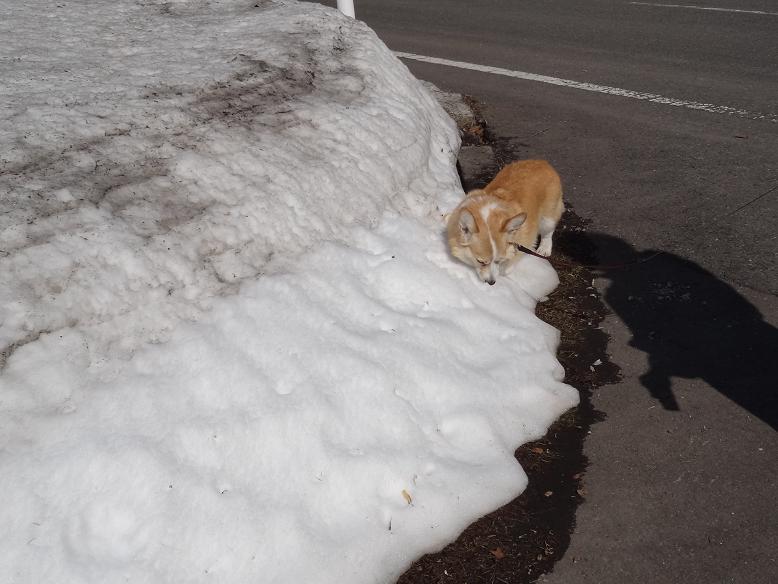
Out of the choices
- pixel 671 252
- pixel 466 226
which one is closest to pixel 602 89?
pixel 671 252

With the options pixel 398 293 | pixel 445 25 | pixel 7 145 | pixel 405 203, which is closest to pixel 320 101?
pixel 405 203

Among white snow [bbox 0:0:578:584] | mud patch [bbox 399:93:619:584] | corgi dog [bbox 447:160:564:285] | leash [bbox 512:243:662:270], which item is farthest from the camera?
leash [bbox 512:243:662:270]

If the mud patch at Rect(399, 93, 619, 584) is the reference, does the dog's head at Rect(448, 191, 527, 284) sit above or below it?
above

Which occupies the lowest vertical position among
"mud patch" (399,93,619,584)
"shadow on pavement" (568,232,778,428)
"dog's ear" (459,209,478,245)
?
"mud patch" (399,93,619,584)

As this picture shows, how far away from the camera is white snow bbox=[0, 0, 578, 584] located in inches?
125

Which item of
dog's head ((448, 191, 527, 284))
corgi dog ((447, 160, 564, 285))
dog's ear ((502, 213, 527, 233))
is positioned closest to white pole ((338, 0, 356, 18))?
corgi dog ((447, 160, 564, 285))

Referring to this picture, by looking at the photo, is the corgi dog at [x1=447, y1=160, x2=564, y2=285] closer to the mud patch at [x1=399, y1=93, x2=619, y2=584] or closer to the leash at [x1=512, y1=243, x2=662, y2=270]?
the leash at [x1=512, y1=243, x2=662, y2=270]

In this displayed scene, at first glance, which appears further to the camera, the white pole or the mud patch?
the white pole

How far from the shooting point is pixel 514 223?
5.00m

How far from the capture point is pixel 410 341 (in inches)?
174

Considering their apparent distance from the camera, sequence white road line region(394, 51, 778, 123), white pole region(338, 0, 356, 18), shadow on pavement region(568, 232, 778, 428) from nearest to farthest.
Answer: shadow on pavement region(568, 232, 778, 428) < white road line region(394, 51, 778, 123) < white pole region(338, 0, 356, 18)

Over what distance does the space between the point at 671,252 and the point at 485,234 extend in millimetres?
2075

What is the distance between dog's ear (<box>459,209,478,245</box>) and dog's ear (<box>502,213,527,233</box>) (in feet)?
0.85

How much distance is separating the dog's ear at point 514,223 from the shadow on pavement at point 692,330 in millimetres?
1123
